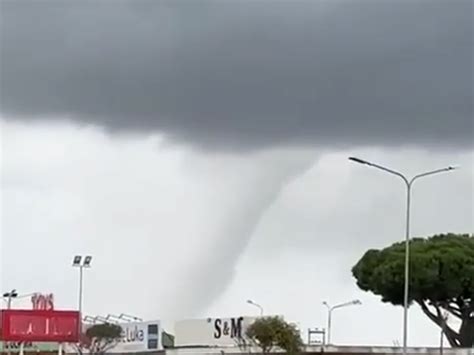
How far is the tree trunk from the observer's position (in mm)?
92181

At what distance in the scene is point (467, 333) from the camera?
3634 inches

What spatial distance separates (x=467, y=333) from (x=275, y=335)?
14754 millimetres

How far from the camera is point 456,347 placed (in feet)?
308

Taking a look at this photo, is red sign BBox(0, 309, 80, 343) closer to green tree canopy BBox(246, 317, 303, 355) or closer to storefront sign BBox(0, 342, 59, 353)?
green tree canopy BBox(246, 317, 303, 355)

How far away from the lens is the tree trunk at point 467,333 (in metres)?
92.2

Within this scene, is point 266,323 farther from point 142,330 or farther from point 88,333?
point 142,330

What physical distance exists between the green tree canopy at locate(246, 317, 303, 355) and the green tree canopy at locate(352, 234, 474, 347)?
266 inches

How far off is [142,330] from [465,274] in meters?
45.1

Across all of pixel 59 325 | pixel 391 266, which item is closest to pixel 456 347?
pixel 391 266

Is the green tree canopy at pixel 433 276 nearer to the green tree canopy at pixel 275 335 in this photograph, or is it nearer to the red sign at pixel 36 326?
the green tree canopy at pixel 275 335

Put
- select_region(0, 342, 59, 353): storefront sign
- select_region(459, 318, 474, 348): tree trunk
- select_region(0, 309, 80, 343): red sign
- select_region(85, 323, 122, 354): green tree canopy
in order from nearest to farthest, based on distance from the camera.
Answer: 1. select_region(0, 309, 80, 343): red sign
2. select_region(459, 318, 474, 348): tree trunk
3. select_region(0, 342, 59, 353): storefront sign
4. select_region(85, 323, 122, 354): green tree canopy

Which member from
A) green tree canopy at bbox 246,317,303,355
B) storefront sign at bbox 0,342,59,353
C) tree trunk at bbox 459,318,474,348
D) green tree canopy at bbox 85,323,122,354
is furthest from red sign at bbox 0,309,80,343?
tree trunk at bbox 459,318,474,348

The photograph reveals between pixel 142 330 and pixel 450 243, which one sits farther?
pixel 142 330

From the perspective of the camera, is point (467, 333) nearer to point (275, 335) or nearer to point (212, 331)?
point (275, 335)
